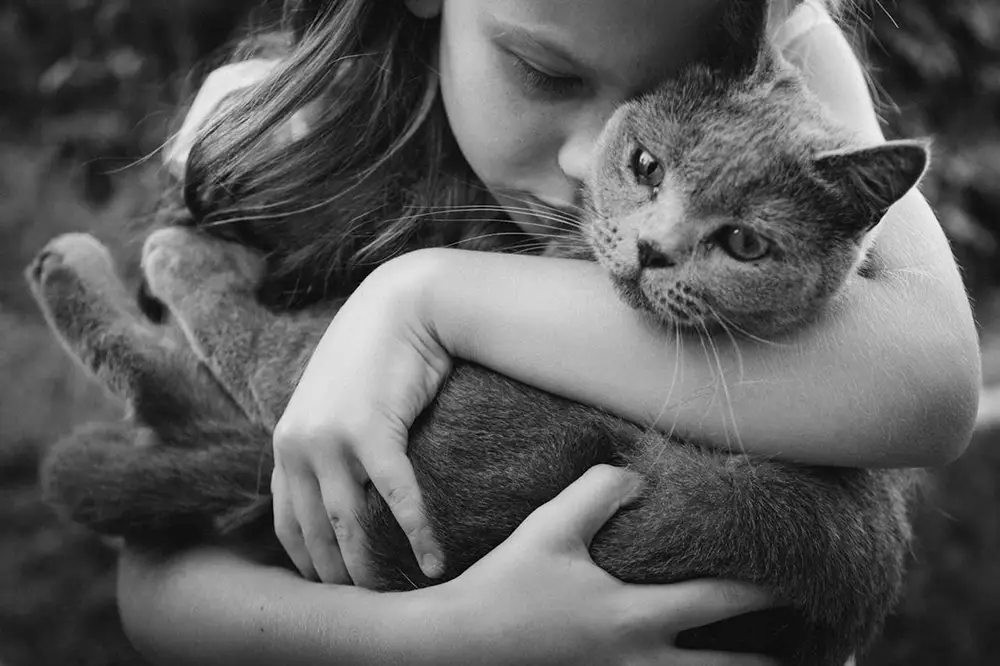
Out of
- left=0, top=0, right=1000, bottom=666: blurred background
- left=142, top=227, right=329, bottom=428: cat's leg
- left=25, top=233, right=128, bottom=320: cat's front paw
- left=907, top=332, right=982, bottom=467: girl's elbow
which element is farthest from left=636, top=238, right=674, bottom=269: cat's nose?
left=0, top=0, right=1000, bottom=666: blurred background

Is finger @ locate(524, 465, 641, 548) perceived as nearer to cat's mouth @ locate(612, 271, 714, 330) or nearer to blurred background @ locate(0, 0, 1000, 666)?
cat's mouth @ locate(612, 271, 714, 330)

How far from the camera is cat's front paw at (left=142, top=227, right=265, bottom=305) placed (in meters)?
1.49

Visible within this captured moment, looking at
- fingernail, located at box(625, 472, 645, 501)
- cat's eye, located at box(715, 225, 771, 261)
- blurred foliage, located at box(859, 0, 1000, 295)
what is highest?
cat's eye, located at box(715, 225, 771, 261)

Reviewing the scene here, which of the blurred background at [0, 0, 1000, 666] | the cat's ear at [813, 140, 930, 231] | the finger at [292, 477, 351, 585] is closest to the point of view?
the cat's ear at [813, 140, 930, 231]

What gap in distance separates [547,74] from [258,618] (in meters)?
0.82

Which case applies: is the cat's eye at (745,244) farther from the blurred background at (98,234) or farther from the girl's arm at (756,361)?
the blurred background at (98,234)

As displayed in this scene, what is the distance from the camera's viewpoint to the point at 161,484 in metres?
1.25

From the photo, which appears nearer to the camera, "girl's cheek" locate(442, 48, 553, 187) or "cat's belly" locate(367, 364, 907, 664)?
"cat's belly" locate(367, 364, 907, 664)

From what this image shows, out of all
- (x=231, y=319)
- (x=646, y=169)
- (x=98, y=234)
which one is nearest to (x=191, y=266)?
(x=231, y=319)

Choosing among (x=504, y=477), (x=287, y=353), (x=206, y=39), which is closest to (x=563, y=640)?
(x=504, y=477)

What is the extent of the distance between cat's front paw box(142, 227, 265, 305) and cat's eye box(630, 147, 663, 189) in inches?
26.5

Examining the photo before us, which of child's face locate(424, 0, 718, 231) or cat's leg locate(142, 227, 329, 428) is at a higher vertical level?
child's face locate(424, 0, 718, 231)

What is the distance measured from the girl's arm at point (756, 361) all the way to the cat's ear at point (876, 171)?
0.15 meters

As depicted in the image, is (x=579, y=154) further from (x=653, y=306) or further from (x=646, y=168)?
(x=653, y=306)
